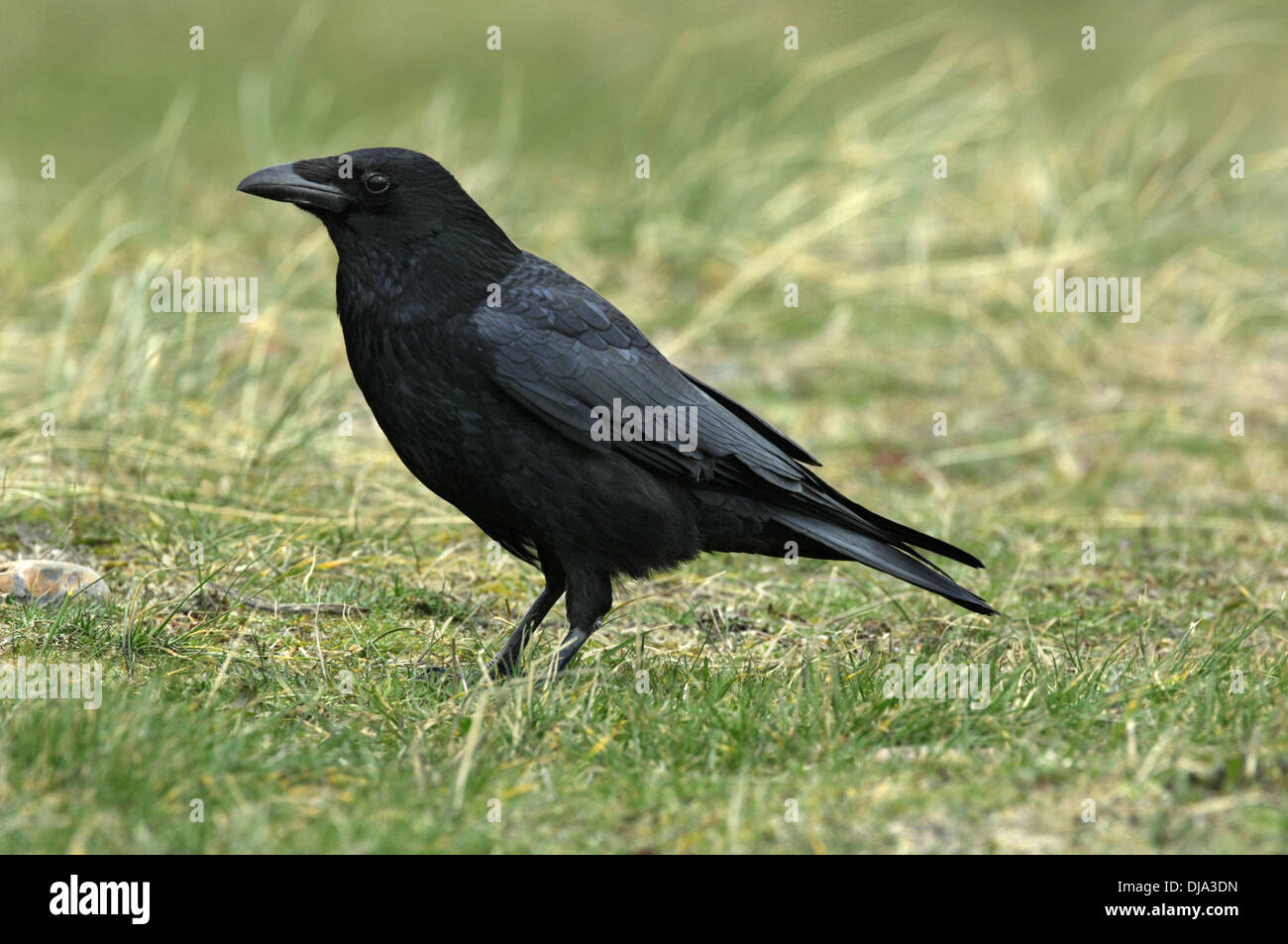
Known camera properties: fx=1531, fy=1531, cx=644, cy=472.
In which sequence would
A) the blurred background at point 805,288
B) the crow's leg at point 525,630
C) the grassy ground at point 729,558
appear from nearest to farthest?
the grassy ground at point 729,558
the crow's leg at point 525,630
the blurred background at point 805,288

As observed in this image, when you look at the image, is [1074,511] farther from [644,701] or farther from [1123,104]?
[1123,104]

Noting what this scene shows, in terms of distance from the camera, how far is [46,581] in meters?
4.22

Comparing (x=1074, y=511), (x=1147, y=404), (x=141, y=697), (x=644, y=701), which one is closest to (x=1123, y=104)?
(x=1147, y=404)

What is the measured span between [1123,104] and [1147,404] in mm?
2831

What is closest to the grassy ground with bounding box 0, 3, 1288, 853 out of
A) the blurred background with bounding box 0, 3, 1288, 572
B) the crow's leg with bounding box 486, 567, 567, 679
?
the blurred background with bounding box 0, 3, 1288, 572

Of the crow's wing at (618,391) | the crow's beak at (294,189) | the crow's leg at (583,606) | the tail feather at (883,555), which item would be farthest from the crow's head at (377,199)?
the tail feather at (883,555)

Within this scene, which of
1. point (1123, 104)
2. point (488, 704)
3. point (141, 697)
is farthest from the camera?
point (1123, 104)

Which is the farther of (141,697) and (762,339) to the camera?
(762,339)

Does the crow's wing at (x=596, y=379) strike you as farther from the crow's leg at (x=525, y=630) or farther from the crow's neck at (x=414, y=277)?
the crow's leg at (x=525, y=630)

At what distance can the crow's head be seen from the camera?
3984 mm

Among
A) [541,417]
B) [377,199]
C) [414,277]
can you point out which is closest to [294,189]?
[377,199]

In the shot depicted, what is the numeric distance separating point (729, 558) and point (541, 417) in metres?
1.74

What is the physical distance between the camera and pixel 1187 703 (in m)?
3.41

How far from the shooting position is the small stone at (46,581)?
4172 mm
